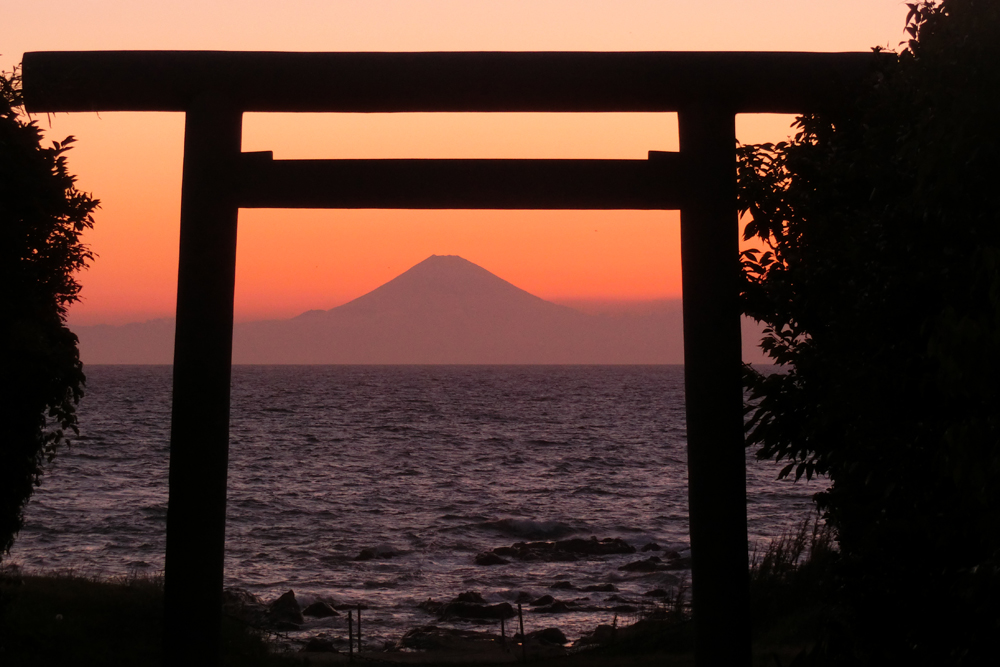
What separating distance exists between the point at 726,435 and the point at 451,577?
20013 millimetres

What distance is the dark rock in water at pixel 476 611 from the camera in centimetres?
1945

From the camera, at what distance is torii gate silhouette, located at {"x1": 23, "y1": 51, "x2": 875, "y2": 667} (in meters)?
5.22

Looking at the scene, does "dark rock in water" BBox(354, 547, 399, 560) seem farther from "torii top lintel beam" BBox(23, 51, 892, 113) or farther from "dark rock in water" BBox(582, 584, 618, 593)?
"torii top lintel beam" BBox(23, 51, 892, 113)

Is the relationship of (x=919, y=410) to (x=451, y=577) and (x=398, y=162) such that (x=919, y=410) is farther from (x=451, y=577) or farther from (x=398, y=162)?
(x=451, y=577)

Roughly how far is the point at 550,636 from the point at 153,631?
30.5 feet

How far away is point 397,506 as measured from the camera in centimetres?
3550

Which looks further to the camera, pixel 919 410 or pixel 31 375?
pixel 31 375

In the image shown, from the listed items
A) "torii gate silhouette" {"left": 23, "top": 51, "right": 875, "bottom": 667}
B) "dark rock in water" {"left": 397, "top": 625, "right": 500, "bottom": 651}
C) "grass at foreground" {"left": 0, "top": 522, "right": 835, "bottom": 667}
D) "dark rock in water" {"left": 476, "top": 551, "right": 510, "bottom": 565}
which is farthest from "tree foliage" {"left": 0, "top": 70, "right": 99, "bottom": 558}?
"dark rock in water" {"left": 476, "top": 551, "right": 510, "bottom": 565}

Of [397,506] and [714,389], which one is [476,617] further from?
[397,506]

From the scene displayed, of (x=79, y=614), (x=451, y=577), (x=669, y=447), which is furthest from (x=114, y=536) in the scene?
(x=669, y=447)

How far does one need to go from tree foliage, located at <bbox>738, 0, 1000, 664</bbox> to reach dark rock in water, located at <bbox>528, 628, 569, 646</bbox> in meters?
12.9

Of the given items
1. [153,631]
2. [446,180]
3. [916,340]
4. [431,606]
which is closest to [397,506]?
[431,606]

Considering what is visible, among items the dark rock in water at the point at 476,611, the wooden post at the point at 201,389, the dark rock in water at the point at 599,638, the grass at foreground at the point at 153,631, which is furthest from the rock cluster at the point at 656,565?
the wooden post at the point at 201,389

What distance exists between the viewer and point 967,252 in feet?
12.6
